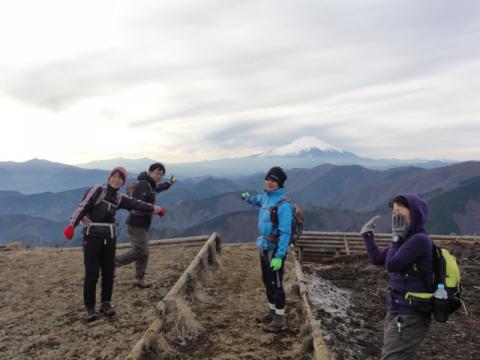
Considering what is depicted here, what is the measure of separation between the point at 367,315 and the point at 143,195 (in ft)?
16.5

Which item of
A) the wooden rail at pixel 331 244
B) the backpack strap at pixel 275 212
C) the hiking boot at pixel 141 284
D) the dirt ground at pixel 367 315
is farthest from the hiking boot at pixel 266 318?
the wooden rail at pixel 331 244

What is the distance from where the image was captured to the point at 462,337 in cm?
644

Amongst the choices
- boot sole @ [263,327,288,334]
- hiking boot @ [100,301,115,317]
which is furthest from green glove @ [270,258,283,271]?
hiking boot @ [100,301,115,317]

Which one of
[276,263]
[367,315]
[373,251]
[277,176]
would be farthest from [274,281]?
[367,315]

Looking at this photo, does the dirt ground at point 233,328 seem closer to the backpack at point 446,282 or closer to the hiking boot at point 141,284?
the hiking boot at point 141,284

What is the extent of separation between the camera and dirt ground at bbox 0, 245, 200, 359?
209 inches

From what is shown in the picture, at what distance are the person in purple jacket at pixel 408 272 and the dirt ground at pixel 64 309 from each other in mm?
3357

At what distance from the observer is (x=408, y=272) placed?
12.2 ft

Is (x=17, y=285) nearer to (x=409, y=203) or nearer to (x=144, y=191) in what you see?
(x=144, y=191)

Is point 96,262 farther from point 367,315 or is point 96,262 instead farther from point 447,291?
point 367,315

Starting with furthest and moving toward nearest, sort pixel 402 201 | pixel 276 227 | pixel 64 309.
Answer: pixel 64 309 → pixel 276 227 → pixel 402 201

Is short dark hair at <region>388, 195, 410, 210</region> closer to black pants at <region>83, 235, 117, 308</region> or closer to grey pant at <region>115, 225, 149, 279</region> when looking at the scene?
black pants at <region>83, 235, 117, 308</region>

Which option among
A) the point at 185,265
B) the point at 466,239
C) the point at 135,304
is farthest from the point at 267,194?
the point at 466,239

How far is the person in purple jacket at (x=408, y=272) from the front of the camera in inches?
142
